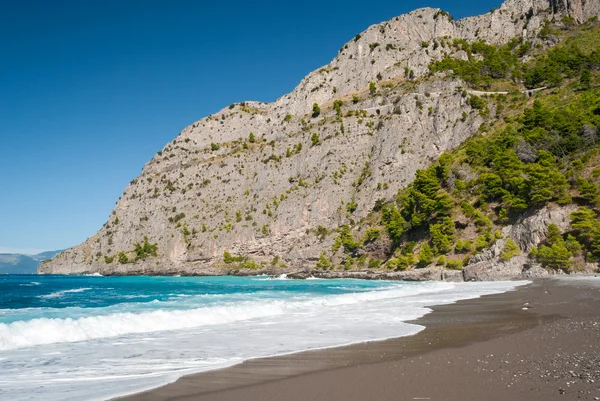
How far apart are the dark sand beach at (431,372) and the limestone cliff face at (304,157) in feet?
226

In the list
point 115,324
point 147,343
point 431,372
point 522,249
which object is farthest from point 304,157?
point 431,372

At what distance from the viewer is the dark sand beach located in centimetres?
569

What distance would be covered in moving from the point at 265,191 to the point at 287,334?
268ft

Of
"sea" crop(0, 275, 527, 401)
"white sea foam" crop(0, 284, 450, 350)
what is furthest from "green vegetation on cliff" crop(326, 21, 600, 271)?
"white sea foam" crop(0, 284, 450, 350)

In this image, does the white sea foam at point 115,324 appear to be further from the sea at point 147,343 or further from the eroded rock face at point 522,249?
the eroded rock face at point 522,249

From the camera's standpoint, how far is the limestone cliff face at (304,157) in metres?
83.2

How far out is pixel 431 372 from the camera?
6.92 metres

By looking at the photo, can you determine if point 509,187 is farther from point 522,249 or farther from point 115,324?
point 115,324

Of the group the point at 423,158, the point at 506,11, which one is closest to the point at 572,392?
the point at 423,158

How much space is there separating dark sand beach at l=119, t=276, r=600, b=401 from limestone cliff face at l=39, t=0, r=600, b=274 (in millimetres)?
68959

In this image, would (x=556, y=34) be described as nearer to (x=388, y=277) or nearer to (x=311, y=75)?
(x=311, y=75)

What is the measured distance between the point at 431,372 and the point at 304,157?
8822cm

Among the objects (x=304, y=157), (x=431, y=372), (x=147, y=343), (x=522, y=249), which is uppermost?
(x=304, y=157)

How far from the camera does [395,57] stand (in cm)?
12025
